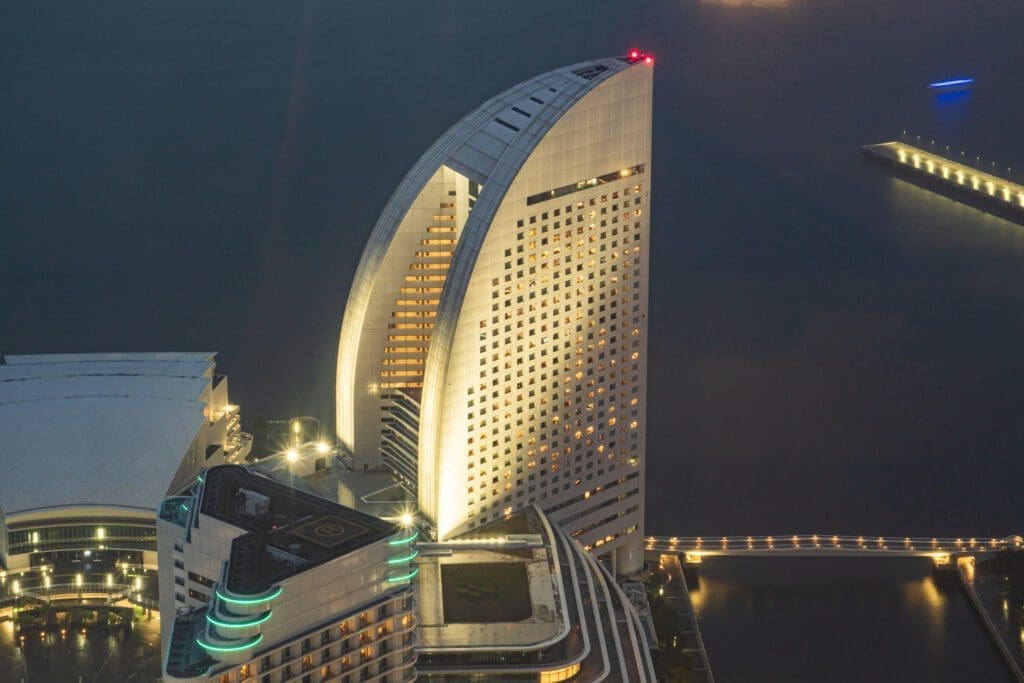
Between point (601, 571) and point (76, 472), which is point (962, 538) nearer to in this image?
point (601, 571)

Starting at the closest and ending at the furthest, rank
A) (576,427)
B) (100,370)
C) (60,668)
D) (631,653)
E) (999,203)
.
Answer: (631,653), (60,668), (576,427), (100,370), (999,203)

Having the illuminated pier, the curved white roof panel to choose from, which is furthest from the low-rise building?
the illuminated pier

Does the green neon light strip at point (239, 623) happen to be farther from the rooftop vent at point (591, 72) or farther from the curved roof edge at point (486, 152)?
the rooftop vent at point (591, 72)

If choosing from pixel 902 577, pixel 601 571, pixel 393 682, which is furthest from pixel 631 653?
pixel 902 577

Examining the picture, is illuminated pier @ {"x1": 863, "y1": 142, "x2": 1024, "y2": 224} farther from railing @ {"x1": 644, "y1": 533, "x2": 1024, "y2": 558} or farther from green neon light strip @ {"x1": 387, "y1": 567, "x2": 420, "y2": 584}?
green neon light strip @ {"x1": 387, "y1": 567, "x2": 420, "y2": 584}

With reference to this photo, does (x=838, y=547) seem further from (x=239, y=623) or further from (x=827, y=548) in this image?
(x=239, y=623)

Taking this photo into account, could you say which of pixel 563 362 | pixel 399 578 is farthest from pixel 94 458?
pixel 399 578
